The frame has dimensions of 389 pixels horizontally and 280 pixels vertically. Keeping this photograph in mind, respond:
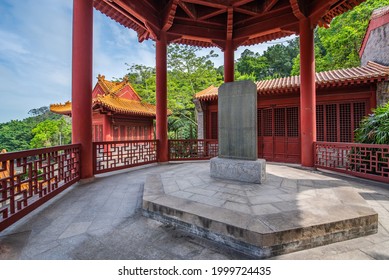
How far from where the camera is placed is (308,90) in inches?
236

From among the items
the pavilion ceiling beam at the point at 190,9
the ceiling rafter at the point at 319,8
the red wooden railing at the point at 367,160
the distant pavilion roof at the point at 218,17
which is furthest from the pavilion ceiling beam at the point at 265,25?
the red wooden railing at the point at 367,160

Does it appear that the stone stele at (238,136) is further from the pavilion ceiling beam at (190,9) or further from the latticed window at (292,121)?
the latticed window at (292,121)

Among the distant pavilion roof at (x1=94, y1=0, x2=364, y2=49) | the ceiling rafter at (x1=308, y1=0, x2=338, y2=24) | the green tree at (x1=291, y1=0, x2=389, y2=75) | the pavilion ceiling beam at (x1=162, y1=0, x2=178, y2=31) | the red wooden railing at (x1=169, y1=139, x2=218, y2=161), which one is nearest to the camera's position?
the ceiling rafter at (x1=308, y1=0, x2=338, y2=24)

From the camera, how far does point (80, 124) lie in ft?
15.2

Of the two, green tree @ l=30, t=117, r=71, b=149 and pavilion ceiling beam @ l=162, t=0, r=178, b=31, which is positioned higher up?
pavilion ceiling beam @ l=162, t=0, r=178, b=31

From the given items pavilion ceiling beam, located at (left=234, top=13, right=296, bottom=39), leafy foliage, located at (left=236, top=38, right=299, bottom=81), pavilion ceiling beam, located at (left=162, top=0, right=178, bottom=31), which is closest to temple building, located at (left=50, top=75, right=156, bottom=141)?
pavilion ceiling beam, located at (left=162, top=0, right=178, bottom=31)

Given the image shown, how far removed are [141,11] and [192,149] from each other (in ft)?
17.5

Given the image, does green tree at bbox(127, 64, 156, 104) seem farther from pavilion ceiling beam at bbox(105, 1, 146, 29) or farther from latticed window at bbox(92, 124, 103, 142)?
pavilion ceiling beam at bbox(105, 1, 146, 29)

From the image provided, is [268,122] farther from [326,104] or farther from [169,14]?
[169,14]

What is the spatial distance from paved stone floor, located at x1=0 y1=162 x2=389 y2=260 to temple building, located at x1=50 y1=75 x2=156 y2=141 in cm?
803

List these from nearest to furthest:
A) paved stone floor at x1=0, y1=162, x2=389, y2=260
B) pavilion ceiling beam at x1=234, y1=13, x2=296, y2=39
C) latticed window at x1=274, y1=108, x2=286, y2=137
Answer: paved stone floor at x1=0, y1=162, x2=389, y2=260, pavilion ceiling beam at x1=234, y1=13, x2=296, y2=39, latticed window at x1=274, y1=108, x2=286, y2=137

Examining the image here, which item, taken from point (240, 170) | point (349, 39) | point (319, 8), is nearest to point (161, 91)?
point (240, 170)

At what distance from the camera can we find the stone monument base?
12.2ft

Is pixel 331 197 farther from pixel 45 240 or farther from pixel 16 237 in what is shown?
pixel 16 237
